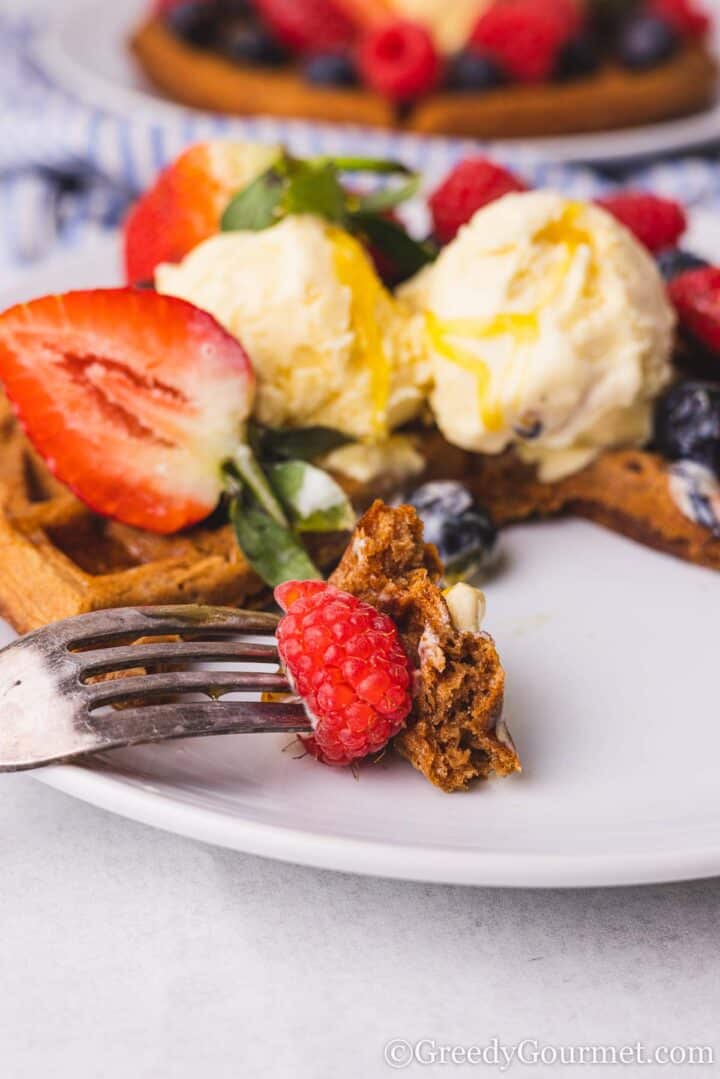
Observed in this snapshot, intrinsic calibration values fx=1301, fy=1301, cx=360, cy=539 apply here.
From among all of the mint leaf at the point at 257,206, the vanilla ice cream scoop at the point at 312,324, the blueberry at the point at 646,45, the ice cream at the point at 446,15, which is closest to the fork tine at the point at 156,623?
the vanilla ice cream scoop at the point at 312,324

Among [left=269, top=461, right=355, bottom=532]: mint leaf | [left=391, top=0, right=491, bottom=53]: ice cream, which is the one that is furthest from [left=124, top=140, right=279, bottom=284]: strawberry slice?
[left=391, top=0, right=491, bottom=53]: ice cream

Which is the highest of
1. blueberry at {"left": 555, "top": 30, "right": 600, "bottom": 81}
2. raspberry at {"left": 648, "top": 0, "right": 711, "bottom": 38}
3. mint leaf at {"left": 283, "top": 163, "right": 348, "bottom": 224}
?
mint leaf at {"left": 283, "top": 163, "right": 348, "bottom": 224}

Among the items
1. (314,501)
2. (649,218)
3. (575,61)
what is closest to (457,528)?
(314,501)

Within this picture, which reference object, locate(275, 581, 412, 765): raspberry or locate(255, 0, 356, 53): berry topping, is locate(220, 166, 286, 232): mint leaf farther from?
locate(255, 0, 356, 53): berry topping

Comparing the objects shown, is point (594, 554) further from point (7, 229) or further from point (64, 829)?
point (7, 229)

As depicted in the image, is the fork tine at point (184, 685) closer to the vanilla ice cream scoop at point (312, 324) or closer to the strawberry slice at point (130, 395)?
the strawberry slice at point (130, 395)

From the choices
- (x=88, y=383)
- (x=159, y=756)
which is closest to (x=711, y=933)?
(x=159, y=756)
